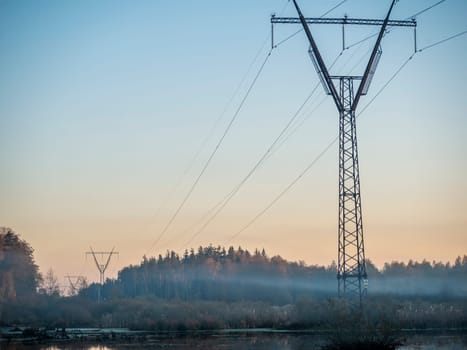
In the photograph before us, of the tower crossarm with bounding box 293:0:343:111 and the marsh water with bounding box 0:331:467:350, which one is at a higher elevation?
the tower crossarm with bounding box 293:0:343:111

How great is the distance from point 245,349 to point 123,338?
69.3 ft

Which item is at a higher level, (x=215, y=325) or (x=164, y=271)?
(x=164, y=271)

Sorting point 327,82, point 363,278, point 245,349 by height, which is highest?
point 327,82

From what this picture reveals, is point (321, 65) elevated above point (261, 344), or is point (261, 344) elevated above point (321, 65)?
point (321, 65)

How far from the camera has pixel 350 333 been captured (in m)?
43.2

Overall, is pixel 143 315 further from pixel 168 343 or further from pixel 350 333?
pixel 350 333

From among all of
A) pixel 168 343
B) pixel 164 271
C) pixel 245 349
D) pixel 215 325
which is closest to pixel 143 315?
pixel 215 325

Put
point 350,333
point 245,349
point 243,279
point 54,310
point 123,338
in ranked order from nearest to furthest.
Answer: point 350,333 < point 245,349 < point 123,338 < point 54,310 < point 243,279

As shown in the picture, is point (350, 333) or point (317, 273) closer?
point (350, 333)

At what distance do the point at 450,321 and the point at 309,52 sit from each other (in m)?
38.4

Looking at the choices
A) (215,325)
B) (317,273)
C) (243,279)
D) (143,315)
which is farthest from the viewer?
(317,273)

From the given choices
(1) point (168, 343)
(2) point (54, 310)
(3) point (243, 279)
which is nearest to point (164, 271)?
(3) point (243, 279)

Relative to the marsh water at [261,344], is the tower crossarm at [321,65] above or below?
above

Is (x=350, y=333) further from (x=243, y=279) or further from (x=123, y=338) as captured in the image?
(x=243, y=279)
